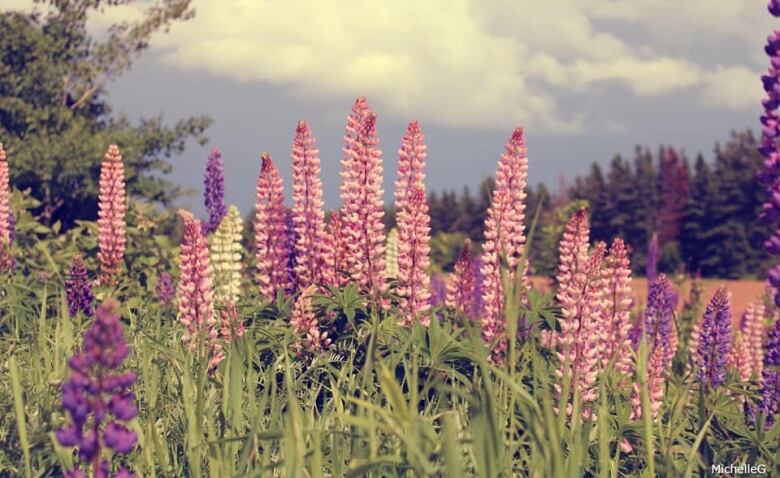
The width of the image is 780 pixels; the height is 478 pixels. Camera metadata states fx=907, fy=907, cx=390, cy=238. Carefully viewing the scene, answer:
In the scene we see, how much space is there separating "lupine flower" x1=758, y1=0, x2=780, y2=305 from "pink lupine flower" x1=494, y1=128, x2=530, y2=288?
215cm

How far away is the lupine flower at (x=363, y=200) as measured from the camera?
6371 mm

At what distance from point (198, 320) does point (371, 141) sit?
69.4 inches

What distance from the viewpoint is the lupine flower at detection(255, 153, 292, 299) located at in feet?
23.8

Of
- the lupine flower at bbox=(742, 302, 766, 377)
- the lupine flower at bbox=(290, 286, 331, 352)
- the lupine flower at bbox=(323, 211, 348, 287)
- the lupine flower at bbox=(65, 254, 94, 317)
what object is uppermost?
the lupine flower at bbox=(323, 211, 348, 287)

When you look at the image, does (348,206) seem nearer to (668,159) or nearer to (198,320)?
(198,320)

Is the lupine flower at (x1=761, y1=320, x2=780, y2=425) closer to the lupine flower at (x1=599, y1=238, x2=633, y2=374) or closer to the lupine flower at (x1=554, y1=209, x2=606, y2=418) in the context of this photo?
the lupine flower at (x1=599, y1=238, x2=633, y2=374)

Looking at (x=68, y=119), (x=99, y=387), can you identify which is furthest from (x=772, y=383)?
(x=68, y=119)

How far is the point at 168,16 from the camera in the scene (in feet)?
102

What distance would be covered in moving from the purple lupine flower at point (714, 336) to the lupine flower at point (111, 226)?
552cm

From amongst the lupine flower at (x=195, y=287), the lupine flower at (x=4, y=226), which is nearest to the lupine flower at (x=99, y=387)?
the lupine flower at (x=195, y=287)

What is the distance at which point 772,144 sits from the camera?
4.13 m

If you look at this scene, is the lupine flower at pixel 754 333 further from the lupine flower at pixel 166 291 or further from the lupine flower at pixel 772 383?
the lupine flower at pixel 166 291

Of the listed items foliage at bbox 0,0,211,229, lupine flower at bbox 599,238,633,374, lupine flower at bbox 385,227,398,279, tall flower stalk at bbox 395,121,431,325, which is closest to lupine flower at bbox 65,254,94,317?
tall flower stalk at bbox 395,121,431,325

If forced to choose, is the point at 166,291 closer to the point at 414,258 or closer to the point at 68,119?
the point at 414,258
